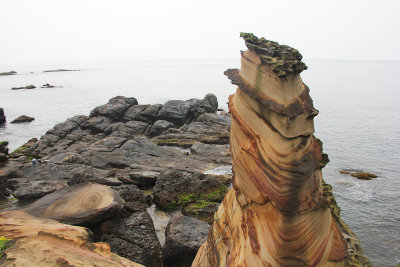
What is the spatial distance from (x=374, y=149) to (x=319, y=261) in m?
30.0

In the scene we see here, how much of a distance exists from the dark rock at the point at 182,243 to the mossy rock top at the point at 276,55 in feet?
24.0

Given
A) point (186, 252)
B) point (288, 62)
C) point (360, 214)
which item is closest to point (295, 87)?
point (288, 62)

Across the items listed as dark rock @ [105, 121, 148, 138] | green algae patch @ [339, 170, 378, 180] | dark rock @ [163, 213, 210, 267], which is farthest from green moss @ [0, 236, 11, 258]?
dark rock @ [105, 121, 148, 138]

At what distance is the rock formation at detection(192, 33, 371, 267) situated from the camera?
619 cm

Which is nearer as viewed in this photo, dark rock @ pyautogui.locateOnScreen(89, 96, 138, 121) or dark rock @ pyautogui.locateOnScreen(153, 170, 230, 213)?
dark rock @ pyautogui.locateOnScreen(153, 170, 230, 213)

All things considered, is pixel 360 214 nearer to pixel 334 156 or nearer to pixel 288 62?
pixel 334 156

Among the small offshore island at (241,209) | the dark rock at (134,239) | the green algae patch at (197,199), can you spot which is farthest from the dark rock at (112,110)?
the dark rock at (134,239)

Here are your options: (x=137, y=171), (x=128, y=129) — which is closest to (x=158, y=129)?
(x=128, y=129)

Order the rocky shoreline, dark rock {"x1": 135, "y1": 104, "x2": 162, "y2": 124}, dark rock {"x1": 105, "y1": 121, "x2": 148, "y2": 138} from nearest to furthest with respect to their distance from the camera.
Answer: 1. the rocky shoreline
2. dark rock {"x1": 105, "y1": 121, "x2": 148, "y2": 138}
3. dark rock {"x1": 135, "y1": 104, "x2": 162, "y2": 124}

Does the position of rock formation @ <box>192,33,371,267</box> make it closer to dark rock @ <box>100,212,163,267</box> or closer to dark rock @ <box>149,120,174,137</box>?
dark rock @ <box>100,212,163,267</box>

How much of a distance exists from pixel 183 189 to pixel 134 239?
18.2 ft

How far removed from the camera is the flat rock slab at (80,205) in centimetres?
1140

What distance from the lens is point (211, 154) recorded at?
26.8 meters

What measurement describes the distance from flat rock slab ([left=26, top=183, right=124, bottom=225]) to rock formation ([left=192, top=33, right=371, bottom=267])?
235 inches
